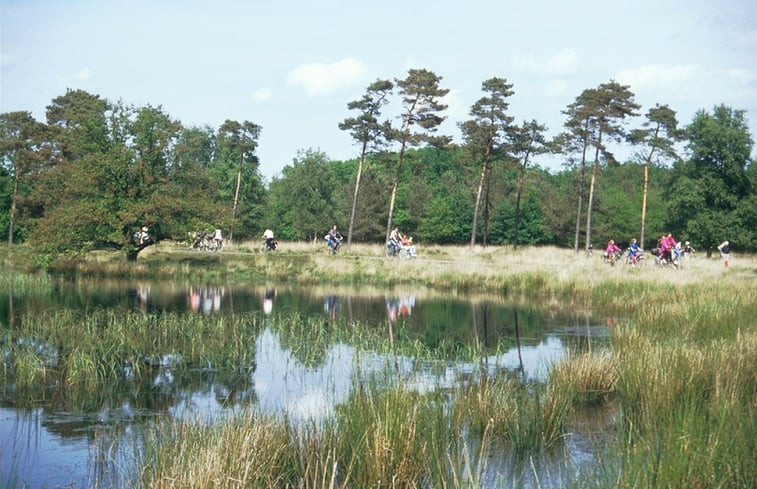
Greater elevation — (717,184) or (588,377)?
(717,184)

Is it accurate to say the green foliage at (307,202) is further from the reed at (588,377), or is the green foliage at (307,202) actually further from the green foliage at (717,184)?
the reed at (588,377)

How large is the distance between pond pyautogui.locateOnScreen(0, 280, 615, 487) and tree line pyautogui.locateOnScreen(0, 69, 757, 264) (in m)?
7.11

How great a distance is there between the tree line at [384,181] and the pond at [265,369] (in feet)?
23.3

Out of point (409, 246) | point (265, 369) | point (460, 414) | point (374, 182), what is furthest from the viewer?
point (374, 182)

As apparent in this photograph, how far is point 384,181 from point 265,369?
224 feet

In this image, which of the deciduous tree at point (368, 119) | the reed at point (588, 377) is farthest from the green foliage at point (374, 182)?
the reed at point (588, 377)

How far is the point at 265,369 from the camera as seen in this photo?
13.3 m

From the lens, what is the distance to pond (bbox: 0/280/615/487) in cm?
853

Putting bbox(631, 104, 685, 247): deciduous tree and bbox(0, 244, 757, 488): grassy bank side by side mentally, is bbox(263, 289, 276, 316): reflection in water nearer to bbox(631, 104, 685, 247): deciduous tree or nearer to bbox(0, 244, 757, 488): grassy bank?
bbox(0, 244, 757, 488): grassy bank

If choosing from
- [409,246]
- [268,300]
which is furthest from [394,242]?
[268,300]

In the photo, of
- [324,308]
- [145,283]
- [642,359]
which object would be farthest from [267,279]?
[642,359]

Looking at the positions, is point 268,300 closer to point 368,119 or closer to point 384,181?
point 368,119

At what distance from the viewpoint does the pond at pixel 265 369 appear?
853 cm

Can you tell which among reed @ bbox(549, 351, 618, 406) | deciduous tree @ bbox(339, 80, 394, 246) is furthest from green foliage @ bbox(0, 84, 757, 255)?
reed @ bbox(549, 351, 618, 406)
